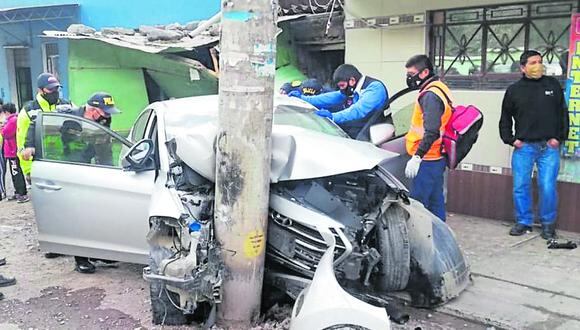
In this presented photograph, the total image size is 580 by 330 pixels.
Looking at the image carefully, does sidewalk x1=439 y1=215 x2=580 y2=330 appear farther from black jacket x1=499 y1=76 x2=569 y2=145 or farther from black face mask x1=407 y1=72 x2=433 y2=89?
black face mask x1=407 y1=72 x2=433 y2=89

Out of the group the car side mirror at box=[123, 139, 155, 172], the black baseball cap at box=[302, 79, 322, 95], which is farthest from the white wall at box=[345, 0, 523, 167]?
the car side mirror at box=[123, 139, 155, 172]

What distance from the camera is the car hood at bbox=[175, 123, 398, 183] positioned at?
3871 mm

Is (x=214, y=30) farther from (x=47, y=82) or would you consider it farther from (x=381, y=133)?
(x=381, y=133)

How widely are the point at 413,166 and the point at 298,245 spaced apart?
1.87 meters

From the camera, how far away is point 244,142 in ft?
12.3

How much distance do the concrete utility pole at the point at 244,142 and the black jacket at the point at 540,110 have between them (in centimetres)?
331

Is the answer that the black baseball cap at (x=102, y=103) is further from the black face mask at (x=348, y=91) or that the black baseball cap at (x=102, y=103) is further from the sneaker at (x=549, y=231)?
the sneaker at (x=549, y=231)

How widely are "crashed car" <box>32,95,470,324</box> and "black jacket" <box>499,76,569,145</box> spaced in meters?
2.01

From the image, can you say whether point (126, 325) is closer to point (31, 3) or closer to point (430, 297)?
point (430, 297)

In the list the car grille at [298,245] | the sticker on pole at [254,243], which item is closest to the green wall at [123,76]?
the car grille at [298,245]

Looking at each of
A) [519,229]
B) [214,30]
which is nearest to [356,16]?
[214,30]

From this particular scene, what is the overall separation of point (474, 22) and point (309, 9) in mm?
3034

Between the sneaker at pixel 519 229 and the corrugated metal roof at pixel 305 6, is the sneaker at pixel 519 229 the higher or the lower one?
the lower one

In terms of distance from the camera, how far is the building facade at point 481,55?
6281mm
